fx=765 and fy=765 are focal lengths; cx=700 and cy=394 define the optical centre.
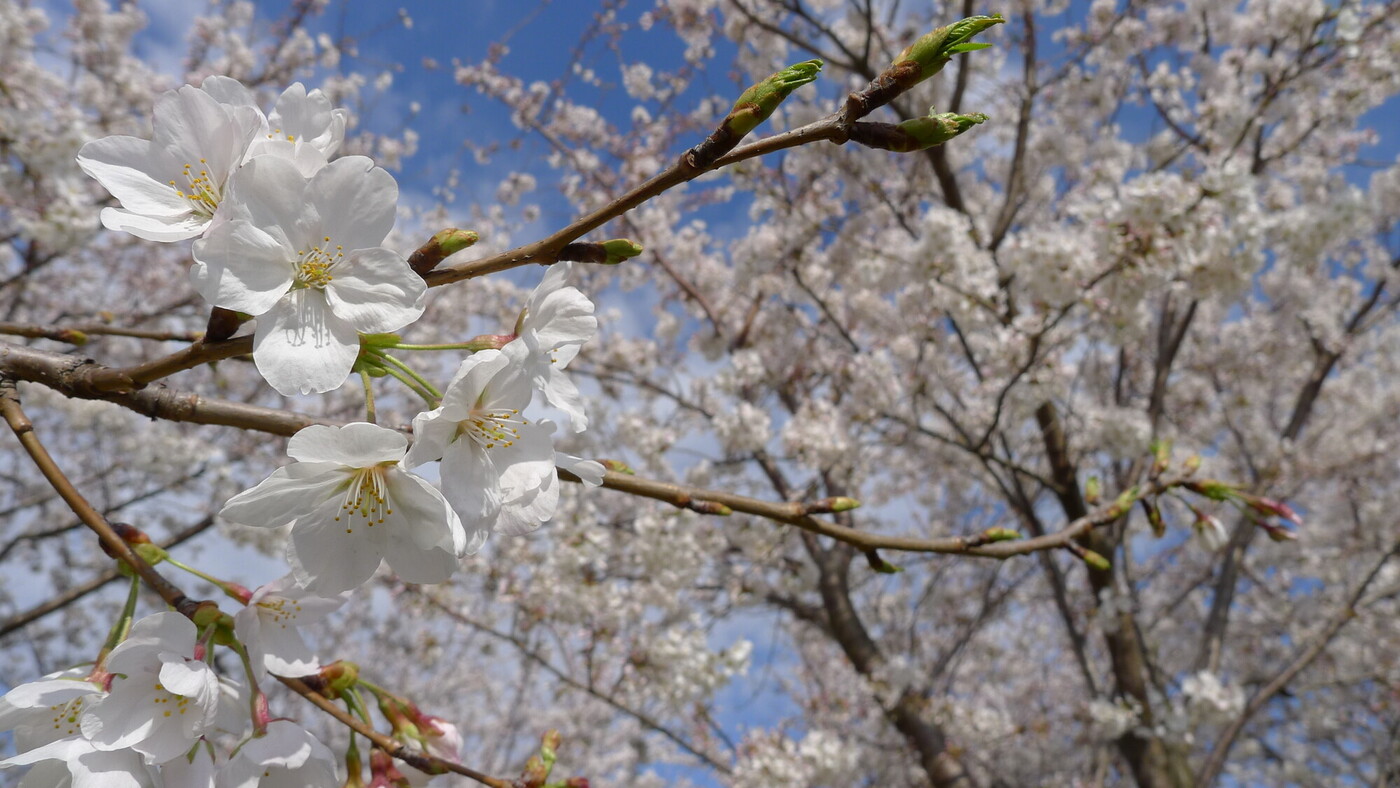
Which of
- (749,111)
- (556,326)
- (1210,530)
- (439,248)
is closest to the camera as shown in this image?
(749,111)

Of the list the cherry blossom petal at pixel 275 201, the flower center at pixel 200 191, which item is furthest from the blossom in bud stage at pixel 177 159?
the cherry blossom petal at pixel 275 201

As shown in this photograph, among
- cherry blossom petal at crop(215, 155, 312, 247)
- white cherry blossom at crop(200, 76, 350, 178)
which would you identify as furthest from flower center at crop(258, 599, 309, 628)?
white cherry blossom at crop(200, 76, 350, 178)

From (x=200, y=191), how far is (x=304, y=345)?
0.34 metres

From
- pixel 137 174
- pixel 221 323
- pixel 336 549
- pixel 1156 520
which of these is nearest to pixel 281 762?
pixel 336 549

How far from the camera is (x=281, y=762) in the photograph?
889 mm

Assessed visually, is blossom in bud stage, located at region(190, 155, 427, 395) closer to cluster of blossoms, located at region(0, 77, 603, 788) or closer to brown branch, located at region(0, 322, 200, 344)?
cluster of blossoms, located at region(0, 77, 603, 788)

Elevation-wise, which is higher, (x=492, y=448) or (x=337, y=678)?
(x=492, y=448)

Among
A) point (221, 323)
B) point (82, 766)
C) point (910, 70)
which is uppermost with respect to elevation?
point (910, 70)

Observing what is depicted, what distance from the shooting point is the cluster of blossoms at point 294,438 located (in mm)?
803

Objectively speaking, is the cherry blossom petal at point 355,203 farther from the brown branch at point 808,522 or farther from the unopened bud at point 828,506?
the unopened bud at point 828,506

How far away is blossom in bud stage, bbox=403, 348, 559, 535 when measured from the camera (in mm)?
826

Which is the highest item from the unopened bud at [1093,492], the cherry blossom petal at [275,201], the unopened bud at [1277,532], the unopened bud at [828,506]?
the unopened bud at [1277,532]

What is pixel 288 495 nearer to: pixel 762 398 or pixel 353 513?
pixel 353 513

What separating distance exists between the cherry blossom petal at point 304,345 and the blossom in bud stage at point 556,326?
191 millimetres
